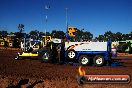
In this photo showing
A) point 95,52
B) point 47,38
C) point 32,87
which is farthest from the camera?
point 47,38

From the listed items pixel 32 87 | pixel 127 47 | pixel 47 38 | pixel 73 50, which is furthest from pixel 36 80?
pixel 127 47

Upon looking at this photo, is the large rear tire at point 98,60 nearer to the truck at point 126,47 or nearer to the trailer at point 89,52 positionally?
the trailer at point 89,52

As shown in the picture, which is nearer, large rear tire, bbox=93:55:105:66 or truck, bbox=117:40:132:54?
large rear tire, bbox=93:55:105:66

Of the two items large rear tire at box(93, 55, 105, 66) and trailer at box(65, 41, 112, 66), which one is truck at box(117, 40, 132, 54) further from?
large rear tire at box(93, 55, 105, 66)

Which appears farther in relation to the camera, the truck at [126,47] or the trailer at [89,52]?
the truck at [126,47]

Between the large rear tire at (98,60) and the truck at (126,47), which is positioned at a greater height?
the truck at (126,47)

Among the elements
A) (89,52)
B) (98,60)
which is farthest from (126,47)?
(89,52)

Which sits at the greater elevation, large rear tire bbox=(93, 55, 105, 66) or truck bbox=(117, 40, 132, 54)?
truck bbox=(117, 40, 132, 54)

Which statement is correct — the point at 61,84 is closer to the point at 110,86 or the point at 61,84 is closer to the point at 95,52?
the point at 110,86

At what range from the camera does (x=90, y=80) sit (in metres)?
12.8

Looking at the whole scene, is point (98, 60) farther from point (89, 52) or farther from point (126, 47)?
point (126, 47)

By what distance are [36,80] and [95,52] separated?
330 inches

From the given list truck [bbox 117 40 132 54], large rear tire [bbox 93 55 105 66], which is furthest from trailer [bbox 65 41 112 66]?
truck [bbox 117 40 132 54]

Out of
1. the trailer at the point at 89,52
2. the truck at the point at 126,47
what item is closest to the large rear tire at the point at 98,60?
the trailer at the point at 89,52
